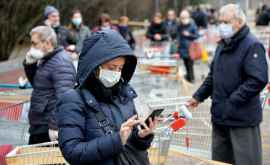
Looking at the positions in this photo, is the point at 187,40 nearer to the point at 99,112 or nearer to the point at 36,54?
the point at 36,54

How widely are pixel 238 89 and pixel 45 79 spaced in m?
1.60

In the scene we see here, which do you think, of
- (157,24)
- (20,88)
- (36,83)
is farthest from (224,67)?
(157,24)

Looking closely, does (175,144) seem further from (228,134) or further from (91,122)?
(91,122)

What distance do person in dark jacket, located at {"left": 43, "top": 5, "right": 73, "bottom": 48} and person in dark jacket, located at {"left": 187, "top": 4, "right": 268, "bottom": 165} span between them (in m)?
3.94

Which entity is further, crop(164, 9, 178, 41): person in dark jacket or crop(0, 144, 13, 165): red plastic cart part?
crop(164, 9, 178, 41): person in dark jacket

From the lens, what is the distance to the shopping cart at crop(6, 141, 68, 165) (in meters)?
4.20

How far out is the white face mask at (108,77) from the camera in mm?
3069

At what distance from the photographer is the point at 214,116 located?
5098mm

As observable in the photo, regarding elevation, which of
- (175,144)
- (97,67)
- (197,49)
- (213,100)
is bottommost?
(197,49)

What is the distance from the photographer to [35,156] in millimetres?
4203

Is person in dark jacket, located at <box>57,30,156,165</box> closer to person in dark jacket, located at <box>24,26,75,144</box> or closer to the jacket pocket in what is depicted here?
person in dark jacket, located at <box>24,26,75,144</box>

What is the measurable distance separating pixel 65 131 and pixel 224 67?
2287 mm

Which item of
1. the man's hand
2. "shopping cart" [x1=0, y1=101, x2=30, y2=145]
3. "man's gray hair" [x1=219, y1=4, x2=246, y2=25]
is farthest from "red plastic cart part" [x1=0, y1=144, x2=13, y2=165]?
"man's gray hair" [x1=219, y1=4, x2=246, y2=25]

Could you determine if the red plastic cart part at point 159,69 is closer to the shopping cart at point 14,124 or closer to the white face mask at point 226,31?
the shopping cart at point 14,124
